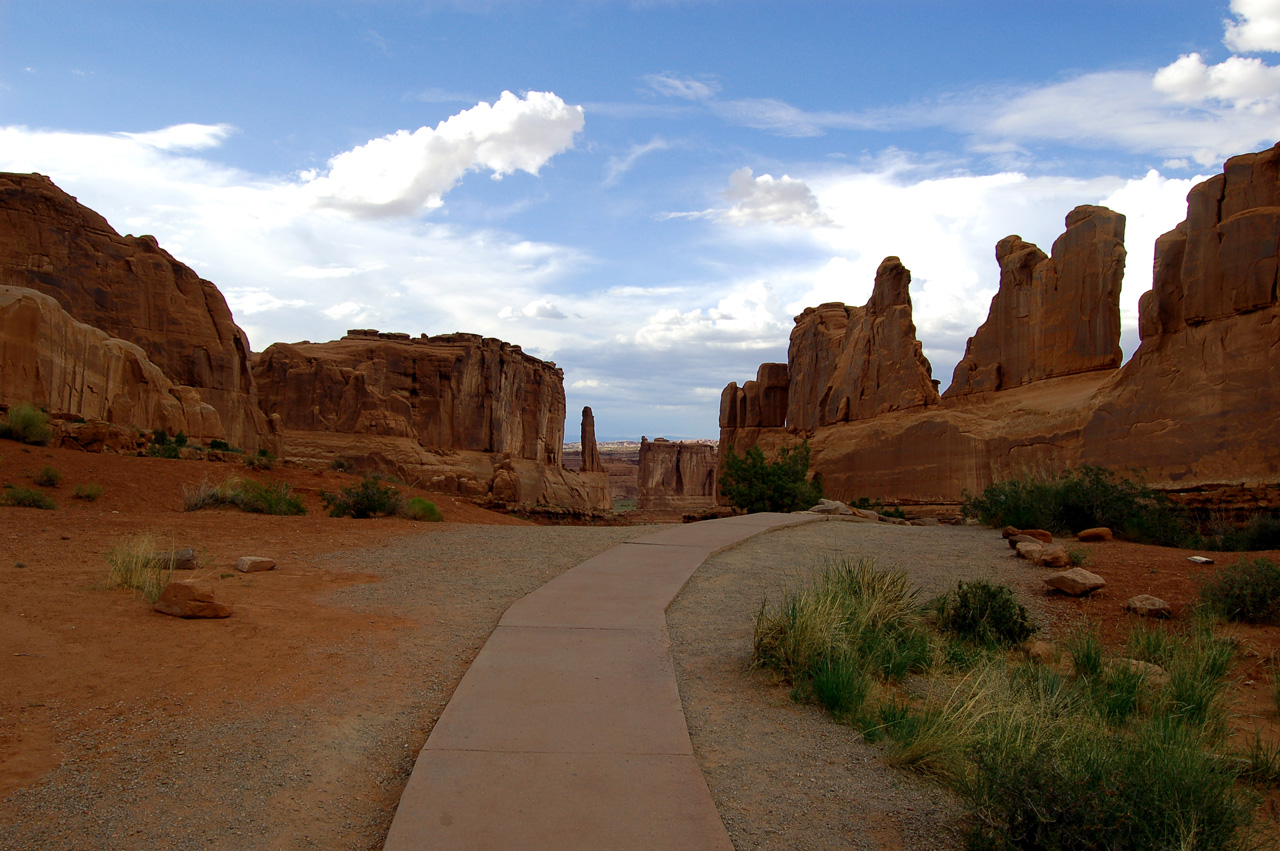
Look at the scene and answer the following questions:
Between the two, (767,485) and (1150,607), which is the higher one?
(767,485)

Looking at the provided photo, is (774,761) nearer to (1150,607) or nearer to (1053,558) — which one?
(1150,607)

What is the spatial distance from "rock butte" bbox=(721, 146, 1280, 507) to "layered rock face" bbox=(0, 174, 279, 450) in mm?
28083

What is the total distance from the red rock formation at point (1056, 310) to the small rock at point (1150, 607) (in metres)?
21.4

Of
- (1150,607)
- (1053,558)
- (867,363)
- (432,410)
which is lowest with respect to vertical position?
(1150,607)

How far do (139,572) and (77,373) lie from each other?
62.3 ft

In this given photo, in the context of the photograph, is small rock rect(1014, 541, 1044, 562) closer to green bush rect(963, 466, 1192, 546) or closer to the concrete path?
green bush rect(963, 466, 1192, 546)

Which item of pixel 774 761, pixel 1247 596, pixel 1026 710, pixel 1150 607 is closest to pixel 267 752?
pixel 774 761

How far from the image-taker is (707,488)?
10631 cm

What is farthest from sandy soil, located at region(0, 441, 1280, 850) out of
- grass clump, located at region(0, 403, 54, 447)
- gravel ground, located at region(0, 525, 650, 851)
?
grass clump, located at region(0, 403, 54, 447)

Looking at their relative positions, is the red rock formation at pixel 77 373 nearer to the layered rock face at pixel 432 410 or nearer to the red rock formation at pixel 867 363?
the layered rock face at pixel 432 410

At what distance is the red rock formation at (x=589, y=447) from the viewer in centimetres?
8206

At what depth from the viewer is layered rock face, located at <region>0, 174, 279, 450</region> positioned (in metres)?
28.5

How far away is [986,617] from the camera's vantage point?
6.61 meters

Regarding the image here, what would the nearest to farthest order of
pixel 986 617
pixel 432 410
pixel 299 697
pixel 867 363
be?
pixel 299 697, pixel 986 617, pixel 867 363, pixel 432 410
